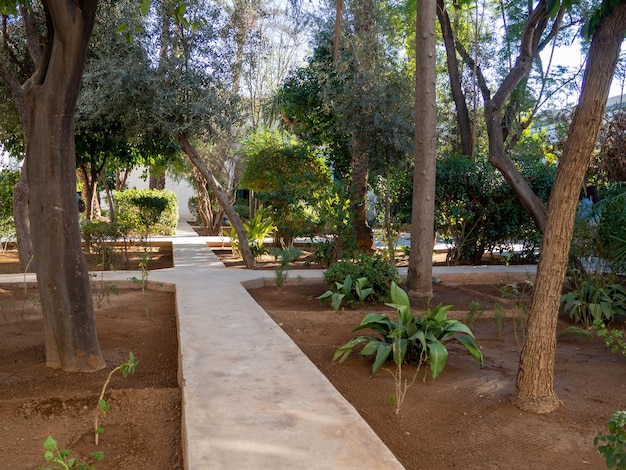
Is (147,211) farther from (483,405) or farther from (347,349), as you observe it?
(483,405)

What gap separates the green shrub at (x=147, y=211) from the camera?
17.2m

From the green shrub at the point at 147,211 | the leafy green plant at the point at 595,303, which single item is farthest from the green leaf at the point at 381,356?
the green shrub at the point at 147,211

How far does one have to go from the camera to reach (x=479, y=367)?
14.0ft

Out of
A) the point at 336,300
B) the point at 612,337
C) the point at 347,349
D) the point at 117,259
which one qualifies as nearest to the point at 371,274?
the point at 336,300

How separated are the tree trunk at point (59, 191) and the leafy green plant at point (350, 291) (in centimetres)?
270

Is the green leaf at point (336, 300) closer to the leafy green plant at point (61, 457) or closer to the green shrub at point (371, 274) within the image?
the green shrub at point (371, 274)

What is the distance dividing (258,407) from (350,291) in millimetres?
3411

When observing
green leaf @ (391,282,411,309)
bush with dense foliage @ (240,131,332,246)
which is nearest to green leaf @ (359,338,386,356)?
green leaf @ (391,282,411,309)

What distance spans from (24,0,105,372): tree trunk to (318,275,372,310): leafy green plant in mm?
2704

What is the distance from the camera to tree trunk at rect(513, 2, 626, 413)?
321cm

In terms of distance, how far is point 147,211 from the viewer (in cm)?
1742

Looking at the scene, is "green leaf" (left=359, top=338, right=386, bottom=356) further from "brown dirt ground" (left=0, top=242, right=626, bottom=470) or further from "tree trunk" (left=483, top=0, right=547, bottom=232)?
"tree trunk" (left=483, top=0, right=547, bottom=232)

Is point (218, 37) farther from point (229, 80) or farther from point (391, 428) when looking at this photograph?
point (391, 428)

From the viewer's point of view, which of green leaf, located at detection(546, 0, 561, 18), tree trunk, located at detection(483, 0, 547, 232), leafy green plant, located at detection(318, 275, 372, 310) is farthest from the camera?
tree trunk, located at detection(483, 0, 547, 232)
